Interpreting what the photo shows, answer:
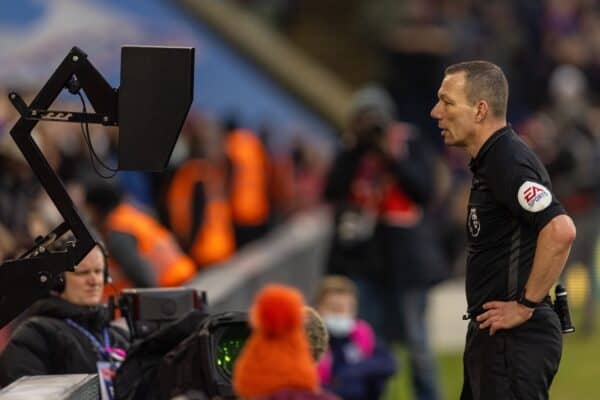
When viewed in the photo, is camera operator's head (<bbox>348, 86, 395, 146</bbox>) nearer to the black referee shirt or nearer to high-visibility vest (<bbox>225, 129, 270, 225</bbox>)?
the black referee shirt

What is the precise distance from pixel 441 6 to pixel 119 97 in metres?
17.2

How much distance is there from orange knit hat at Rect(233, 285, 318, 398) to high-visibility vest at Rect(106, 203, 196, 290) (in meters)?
5.05

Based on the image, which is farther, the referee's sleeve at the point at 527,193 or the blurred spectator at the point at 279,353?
the referee's sleeve at the point at 527,193

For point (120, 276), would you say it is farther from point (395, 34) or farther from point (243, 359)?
point (395, 34)

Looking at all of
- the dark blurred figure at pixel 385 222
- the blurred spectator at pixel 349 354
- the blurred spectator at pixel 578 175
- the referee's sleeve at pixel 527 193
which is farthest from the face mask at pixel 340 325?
the blurred spectator at pixel 578 175

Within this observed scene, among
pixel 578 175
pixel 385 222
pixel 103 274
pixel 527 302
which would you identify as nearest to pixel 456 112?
pixel 527 302

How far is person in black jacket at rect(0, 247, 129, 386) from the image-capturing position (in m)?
8.20

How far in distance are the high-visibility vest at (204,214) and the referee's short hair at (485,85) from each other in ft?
26.2

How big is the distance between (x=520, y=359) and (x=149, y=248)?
4075mm

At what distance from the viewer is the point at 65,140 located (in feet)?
52.3

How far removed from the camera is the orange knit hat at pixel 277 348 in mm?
5566

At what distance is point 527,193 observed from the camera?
730 centimetres

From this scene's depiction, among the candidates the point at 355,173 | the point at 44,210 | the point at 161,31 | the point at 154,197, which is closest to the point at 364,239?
the point at 355,173

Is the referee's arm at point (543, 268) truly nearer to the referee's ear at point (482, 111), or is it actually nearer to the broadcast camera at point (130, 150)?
the referee's ear at point (482, 111)
